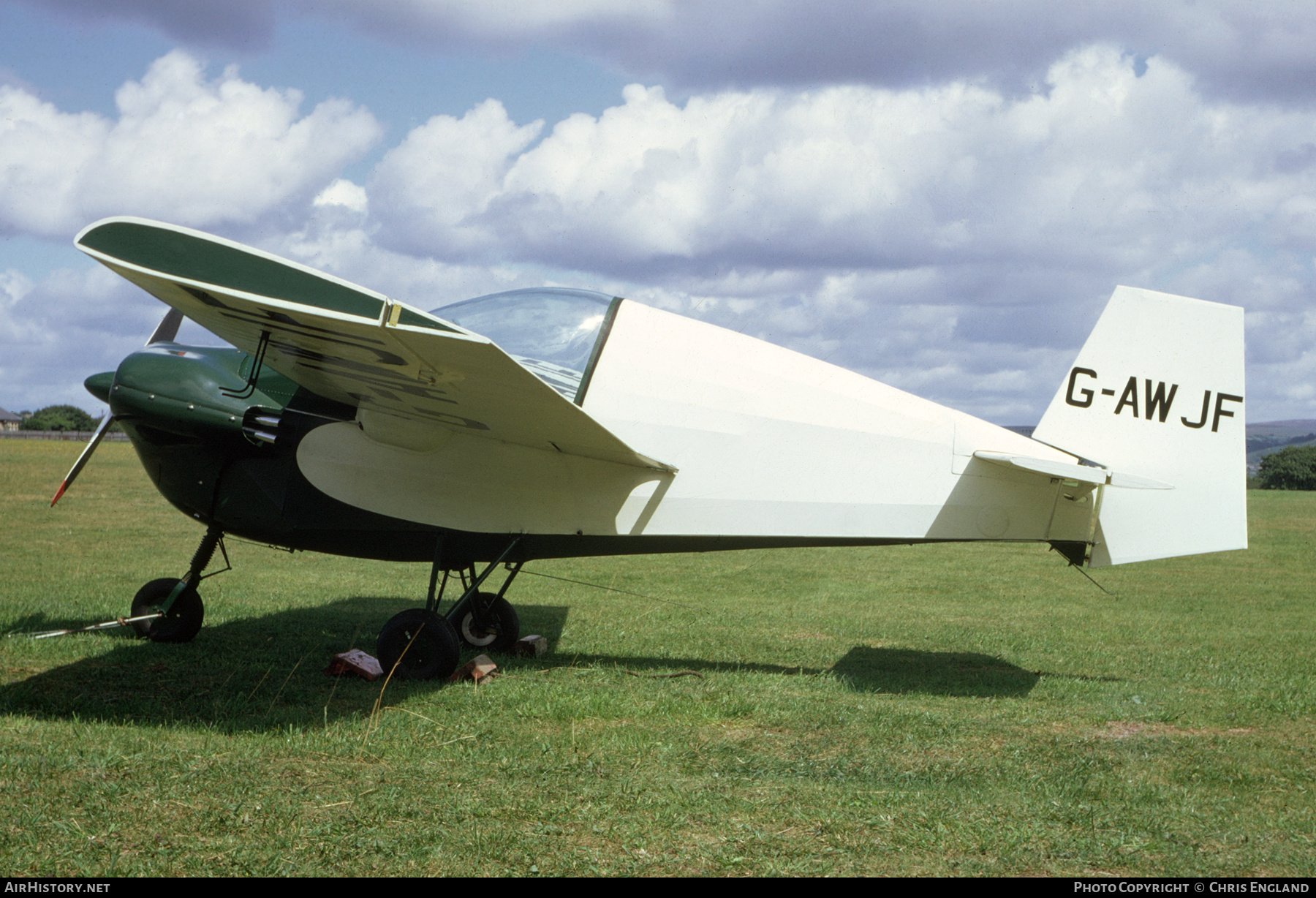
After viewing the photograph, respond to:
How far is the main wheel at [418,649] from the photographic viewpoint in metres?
6.58

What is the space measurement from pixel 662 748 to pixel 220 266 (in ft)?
10.7

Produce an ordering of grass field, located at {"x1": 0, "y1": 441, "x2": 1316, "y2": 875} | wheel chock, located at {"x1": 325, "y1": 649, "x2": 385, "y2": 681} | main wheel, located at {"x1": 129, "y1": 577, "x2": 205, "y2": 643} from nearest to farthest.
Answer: grass field, located at {"x1": 0, "y1": 441, "x2": 1316, "y2": 875} < wheel chock, located at {"x1": 325, "y1": 649, "x2": 385, "y2": 681} < main wheel, located at {"x1": 129, "y1": 577, "x2": 205, "y2": 643}

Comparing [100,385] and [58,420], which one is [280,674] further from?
[58,420]

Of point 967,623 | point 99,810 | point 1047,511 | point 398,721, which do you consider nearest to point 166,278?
point 99,810

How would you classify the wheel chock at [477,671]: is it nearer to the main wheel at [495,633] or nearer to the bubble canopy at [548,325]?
the main wheel at [495,633]

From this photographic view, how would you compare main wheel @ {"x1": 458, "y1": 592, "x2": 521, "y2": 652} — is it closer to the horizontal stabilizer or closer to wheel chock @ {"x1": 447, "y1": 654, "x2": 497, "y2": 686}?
wheel chock @ {"x1": 447, "y1": 654, "x2": 497, "y2": 686}

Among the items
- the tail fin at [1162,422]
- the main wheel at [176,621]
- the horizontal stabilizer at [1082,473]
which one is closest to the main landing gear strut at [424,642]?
the main wheel at [176,621]

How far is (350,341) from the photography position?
16.5ft

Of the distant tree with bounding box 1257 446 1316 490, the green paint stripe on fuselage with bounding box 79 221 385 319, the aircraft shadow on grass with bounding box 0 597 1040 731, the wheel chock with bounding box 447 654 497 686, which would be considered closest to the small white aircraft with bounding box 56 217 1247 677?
the wheel chock with bounding box 447 654 497 686

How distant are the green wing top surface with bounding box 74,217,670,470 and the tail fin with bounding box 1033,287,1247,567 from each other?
323 cm

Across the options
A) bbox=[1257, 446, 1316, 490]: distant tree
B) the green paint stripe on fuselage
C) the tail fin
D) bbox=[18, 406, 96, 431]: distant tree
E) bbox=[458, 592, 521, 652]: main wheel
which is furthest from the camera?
bbox=[18, 406, 96, 431]: distant tree

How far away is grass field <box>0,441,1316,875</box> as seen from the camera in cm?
364

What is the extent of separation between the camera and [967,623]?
10969mm

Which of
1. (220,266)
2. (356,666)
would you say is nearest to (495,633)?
(356,666)
